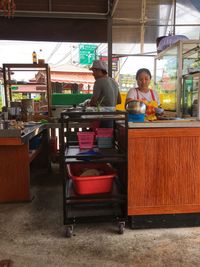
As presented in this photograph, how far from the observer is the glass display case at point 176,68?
3332 mm

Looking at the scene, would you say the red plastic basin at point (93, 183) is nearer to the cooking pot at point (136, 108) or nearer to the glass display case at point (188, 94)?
the cooking pot at point (136, 108)

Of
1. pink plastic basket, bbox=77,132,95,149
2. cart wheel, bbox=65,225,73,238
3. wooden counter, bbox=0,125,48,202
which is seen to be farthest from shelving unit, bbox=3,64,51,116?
cart wheel, bbox=65,225,73,238

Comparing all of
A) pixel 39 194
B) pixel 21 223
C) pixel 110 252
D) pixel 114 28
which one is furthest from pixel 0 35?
pixel 110 252

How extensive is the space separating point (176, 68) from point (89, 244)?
263 centimetres

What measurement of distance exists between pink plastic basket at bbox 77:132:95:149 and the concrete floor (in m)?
0.73

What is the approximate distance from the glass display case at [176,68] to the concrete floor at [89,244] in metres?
1.76

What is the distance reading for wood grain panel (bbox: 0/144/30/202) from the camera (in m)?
2.77

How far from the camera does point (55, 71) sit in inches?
320

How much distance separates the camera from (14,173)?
2.79 meters

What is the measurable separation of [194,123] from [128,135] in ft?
1.91

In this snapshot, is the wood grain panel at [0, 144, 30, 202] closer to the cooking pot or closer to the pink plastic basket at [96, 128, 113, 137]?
the pink plastic basket at [96, 128, 113, 137]

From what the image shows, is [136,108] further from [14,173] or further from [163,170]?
[14,173]

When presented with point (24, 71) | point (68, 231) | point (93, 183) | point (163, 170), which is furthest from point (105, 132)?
point (24, 71)

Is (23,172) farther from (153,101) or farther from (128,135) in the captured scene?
(153,101)
